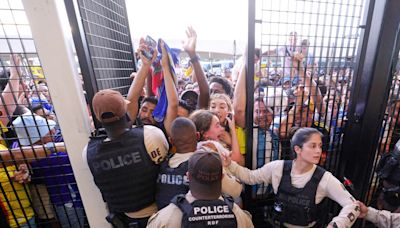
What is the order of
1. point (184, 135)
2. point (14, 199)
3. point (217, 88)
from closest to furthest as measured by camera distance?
point (184, 135) < point (14, 199) < point (217, 88)

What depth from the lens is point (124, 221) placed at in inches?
50.0

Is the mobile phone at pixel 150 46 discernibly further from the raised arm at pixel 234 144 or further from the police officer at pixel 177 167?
the raised arm at pixel 234 144

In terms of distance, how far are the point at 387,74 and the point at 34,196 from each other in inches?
99.2

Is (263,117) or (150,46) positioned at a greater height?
(150,46)

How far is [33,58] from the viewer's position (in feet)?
3.94

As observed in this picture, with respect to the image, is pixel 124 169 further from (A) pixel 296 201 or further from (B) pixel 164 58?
(A) pixel 296 201

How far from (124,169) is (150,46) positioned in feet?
2.81

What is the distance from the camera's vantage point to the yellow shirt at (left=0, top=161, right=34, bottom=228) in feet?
4.34

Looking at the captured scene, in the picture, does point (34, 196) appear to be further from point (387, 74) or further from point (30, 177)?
point (387, 74)

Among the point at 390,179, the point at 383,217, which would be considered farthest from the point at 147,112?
the point at 390,179

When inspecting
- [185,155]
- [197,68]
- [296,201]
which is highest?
[197,68]

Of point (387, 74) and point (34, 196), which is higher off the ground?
point (387, 74)

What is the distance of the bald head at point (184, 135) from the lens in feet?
3.75

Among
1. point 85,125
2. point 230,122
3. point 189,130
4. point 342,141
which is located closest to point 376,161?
point 342,141
